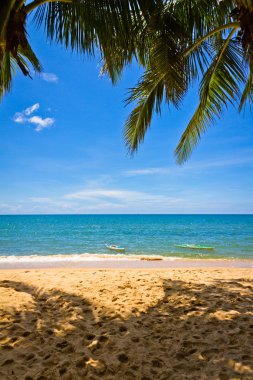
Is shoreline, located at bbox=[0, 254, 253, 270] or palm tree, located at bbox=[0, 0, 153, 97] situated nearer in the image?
palm tree, located at bbox=[0, 0, 153, 97]

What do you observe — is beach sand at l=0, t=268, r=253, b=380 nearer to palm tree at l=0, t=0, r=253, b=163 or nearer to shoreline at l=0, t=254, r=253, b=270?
palm tree at l=0, t=0, r=253, b=163

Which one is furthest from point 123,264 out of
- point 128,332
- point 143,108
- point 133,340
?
point 133,340

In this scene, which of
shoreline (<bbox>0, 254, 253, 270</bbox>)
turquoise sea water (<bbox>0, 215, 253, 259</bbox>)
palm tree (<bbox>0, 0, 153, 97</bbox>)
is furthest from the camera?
turquoise sea water (<bbox>0, 215, 253, 259</bbox>)

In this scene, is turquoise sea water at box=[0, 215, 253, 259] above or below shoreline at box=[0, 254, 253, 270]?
below

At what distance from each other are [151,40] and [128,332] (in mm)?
4421

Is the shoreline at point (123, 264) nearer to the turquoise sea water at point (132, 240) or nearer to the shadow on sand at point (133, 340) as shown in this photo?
the turquoise sea water at point (132, 240)

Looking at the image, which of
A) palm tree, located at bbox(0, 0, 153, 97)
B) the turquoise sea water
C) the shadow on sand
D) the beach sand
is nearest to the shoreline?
the turquoise sea water

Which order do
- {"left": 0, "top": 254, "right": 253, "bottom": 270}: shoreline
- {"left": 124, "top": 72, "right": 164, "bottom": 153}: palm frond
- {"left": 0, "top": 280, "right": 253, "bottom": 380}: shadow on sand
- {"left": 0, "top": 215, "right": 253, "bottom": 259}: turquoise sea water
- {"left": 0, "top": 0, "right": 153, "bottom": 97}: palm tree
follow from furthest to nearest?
{"left": 0, "top": 215, "right": 253, "bottom": 259}: turquoise sea water
{"left": 0, "top": 254, "right": 253, "bottom": 270}: shoreline
{"left": 124, "top": 72, "right": 164, "bottom": 153}: palm frond
{"left": 0, "top": 0, "right": 153, "bottom": 97}: palm tree
{"left": 0, "top": 280, "right": 253, "bottom": 380}: shadow on sand

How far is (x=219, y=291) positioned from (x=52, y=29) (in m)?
4.92

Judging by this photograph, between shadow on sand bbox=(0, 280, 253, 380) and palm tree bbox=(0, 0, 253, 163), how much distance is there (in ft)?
11.0

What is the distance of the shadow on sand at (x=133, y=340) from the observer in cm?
243

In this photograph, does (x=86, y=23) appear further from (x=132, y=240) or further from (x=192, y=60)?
(x=132, y=240)

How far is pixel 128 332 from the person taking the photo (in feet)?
10.6

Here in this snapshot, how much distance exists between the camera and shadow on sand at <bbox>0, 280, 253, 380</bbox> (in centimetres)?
243
